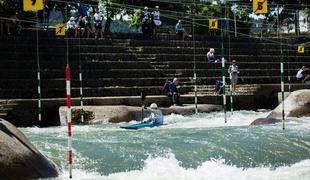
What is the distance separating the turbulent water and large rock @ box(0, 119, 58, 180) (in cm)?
36

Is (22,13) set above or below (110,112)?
above

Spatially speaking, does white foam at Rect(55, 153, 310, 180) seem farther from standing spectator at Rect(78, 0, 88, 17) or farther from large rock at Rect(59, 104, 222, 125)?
standing spectator at Rect(78, 0, 88, 17)

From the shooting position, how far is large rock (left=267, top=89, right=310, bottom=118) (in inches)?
632

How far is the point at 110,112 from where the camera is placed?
1577 centimetres

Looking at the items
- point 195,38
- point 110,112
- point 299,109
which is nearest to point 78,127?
point 110,112

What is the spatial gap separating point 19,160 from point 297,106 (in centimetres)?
1020

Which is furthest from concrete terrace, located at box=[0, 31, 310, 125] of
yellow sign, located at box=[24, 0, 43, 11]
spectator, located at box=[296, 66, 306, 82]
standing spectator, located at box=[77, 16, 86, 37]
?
yellow sign, located at box=[24, 0, 43, 11]

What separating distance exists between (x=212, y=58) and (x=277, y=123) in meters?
8.35

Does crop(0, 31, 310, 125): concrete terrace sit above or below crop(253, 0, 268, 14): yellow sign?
below

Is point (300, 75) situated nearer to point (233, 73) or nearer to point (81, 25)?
point (233, 73)

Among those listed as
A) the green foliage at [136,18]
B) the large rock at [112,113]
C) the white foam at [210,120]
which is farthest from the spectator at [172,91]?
the green foliage at [136,18]

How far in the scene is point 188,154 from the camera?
9.58m

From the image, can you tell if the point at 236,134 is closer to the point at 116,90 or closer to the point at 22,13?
the point at 116,90

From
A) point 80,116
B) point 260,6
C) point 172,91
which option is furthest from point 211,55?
point 80,116
